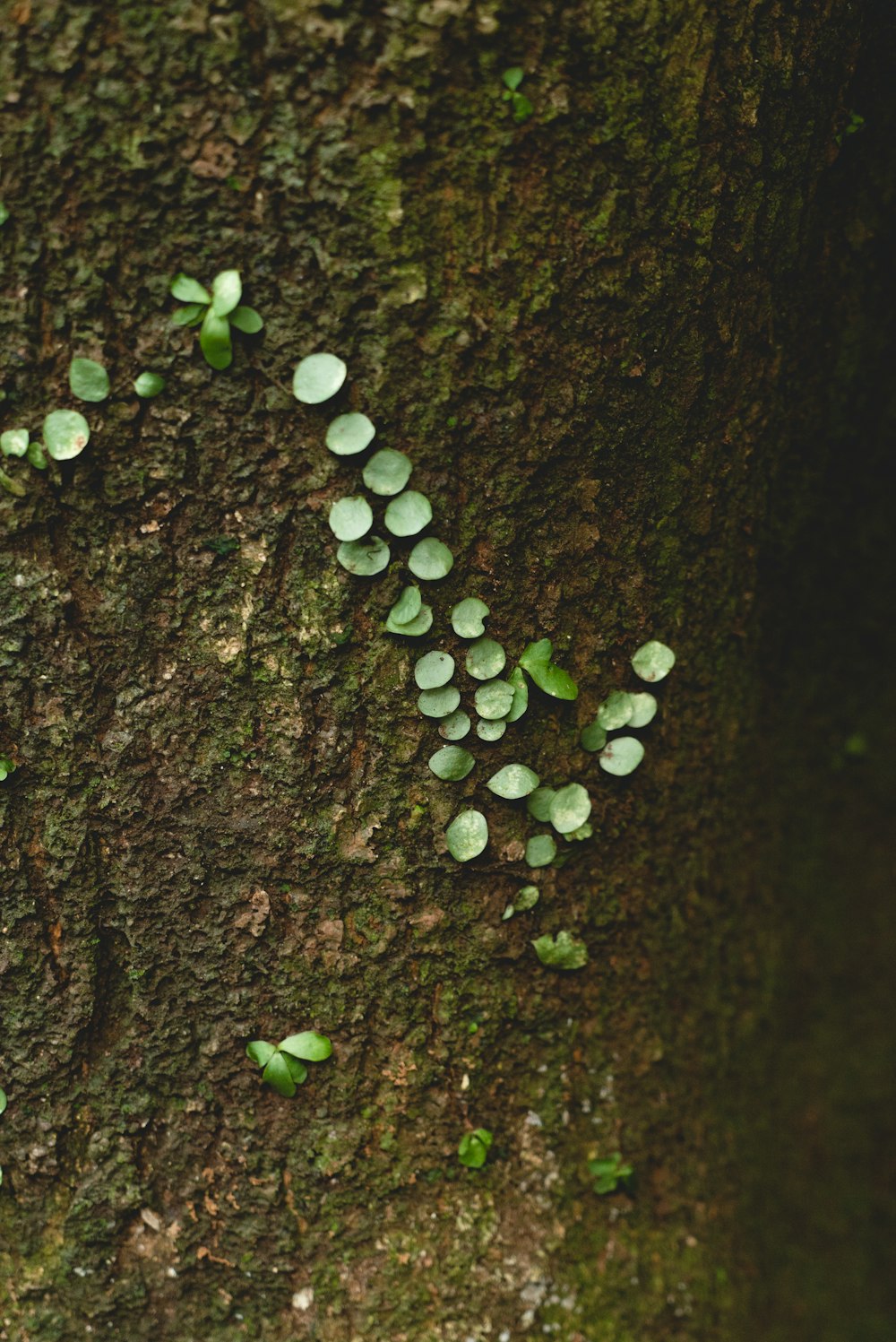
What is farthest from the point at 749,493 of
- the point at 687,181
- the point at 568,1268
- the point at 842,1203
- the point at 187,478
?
the point at 842,1203

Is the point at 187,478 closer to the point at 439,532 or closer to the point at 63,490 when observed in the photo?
the point at 63,490

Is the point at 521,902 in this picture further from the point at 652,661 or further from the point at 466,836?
the point at 652,661

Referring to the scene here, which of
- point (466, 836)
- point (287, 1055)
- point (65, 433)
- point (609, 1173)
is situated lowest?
point (609, 1173)

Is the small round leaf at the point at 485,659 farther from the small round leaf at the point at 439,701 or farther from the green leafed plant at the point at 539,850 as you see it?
A: the green leafed plant at the point at 539,850

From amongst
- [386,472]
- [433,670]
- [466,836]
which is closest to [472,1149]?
[466,836]

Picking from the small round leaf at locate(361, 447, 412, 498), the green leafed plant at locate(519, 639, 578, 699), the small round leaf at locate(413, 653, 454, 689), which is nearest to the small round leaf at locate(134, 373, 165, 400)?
the small round leaf at locate(361, 447, 412, 498)

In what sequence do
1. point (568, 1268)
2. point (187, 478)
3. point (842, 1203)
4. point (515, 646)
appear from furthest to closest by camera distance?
point (842, 1203), point (568, 1268), point (515, 646), point (187, 478)

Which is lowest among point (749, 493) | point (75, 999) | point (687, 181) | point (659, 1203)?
point (659, 1203)
